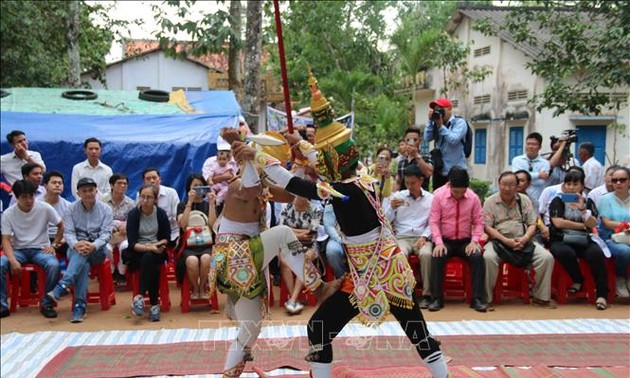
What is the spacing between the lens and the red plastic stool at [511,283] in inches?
217

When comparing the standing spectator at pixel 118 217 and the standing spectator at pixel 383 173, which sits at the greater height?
the standing spectator at pixel 383 173

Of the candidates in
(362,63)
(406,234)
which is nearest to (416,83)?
(362,63)

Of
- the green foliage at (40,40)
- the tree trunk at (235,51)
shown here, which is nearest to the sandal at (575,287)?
the tree trunk at (235,51)

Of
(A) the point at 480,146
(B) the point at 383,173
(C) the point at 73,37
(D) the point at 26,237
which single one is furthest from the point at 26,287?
(A) the point at 480,146

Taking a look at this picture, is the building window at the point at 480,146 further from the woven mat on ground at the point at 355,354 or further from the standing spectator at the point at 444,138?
the woven mat on ground at the point at 355,354

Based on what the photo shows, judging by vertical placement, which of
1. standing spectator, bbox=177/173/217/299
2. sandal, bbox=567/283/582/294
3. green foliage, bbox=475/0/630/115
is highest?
green foliage, bbox=475/0/630/115

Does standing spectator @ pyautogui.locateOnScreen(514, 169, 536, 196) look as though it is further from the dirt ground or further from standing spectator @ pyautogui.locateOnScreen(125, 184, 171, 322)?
standing spectator @ pyautogui.locateOnScreen(125, 184, 171, 322)

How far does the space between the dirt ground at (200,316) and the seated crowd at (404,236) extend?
0.10 metres

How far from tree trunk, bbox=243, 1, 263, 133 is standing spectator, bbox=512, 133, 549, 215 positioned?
13.1 ft

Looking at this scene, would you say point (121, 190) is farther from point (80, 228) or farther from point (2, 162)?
point (2, 162)

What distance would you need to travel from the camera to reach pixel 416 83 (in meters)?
17.6

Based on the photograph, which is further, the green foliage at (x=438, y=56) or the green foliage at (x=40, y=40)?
the green foliage at (x=438, y=56)

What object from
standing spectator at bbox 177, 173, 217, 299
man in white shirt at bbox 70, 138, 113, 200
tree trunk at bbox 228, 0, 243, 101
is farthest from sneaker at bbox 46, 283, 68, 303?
tree trunk at bbox 228, 0, 243, 101

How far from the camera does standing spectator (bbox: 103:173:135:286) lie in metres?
5.63
